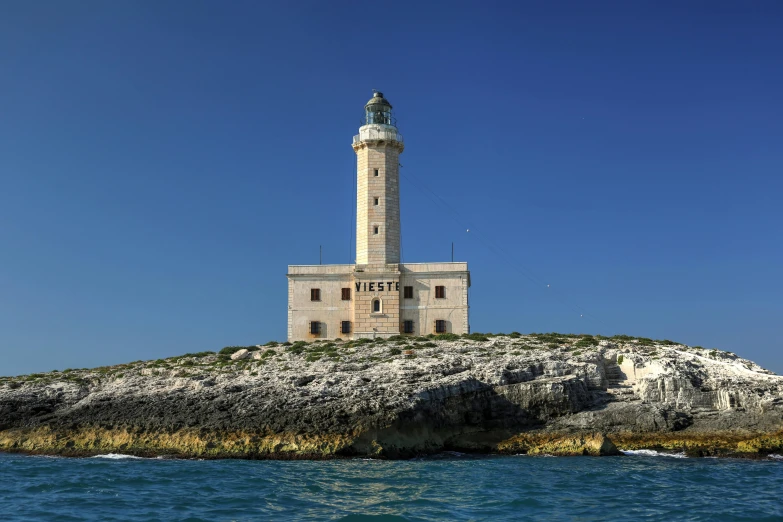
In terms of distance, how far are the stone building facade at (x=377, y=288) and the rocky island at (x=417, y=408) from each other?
9439 millimetres

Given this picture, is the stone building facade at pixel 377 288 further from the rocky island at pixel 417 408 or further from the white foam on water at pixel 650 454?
the white foam on water at pixel 650 454

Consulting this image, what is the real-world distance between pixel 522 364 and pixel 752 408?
376 inches

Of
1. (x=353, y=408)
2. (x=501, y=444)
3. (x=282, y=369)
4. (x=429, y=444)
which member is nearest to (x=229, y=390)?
(x=282, y=369)

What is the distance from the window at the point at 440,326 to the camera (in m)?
46.7

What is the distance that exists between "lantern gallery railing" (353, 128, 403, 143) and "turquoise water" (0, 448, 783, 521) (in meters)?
26.3

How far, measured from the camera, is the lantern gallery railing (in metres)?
48.3

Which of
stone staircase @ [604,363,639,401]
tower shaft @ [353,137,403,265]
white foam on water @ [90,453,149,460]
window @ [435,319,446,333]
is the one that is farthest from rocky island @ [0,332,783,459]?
tower shaft @ [353,137,403,265]

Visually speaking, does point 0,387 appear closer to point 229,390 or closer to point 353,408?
point 229,390

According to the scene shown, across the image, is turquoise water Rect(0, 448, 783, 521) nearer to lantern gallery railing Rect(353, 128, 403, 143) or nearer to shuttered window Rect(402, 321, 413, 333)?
shuttered window Rect(402, 321, 413, 333)

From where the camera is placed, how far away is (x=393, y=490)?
20234mm

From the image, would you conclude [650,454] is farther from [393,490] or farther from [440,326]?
[440,326]

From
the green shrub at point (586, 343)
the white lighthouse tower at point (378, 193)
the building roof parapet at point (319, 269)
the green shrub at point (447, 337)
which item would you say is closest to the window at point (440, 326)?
the green shrub at point (447, 337)

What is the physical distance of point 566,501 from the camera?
1895 cm

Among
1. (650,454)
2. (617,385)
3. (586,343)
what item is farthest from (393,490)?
(586,343)
